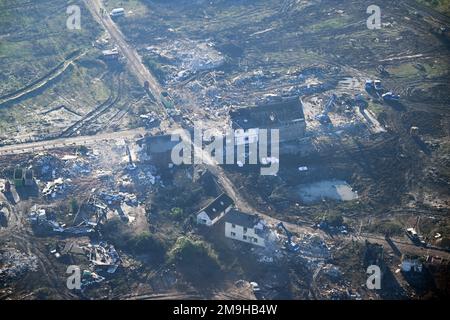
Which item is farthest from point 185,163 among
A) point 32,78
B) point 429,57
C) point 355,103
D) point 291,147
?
point 429,57

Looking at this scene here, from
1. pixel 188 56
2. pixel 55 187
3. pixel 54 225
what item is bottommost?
pixel 54 225

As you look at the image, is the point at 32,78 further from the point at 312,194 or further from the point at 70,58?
the point at 312,194

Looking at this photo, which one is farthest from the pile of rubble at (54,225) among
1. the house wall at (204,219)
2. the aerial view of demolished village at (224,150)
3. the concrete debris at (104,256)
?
the house wall at (204,219)

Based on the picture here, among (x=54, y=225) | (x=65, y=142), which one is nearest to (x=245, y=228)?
(x=54, y=225)

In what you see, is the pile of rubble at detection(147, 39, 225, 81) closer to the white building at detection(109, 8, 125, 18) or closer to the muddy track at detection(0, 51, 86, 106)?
the white building at detection(109, 8, 125, 18)

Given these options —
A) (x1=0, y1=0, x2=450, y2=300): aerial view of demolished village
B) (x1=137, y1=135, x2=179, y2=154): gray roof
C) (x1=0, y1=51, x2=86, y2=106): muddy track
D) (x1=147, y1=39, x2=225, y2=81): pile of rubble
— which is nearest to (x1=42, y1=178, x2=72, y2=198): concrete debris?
(x1=0, y1=0, x2=450, y2=300): aerial view of demolished village

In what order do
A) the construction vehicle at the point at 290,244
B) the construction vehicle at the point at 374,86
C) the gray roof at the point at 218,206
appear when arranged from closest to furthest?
the construction vehicle at the point at 290,244
the gray roof at the point at 218,206
the construction vehicle at the point at 374,86

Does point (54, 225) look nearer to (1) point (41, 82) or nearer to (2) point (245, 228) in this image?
(2) point (245, 228)

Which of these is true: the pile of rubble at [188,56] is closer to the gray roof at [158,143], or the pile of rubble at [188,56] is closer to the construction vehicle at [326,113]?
the gray roof at [158,143]
